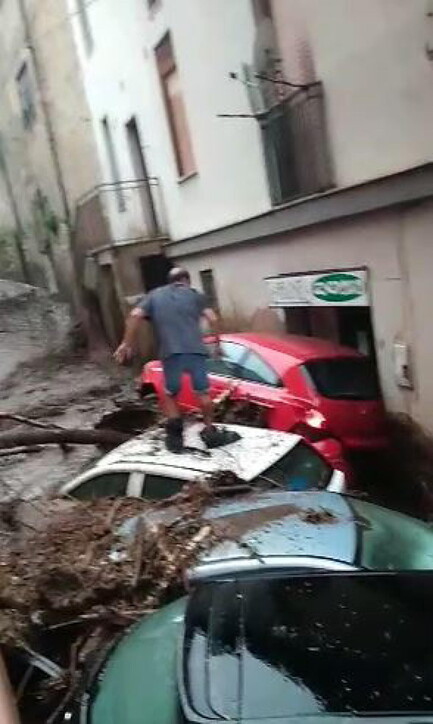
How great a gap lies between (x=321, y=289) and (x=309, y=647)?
7675 millimetres

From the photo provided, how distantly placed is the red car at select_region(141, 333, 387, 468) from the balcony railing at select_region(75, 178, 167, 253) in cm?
888

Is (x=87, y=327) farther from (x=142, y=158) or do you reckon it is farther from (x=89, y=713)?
(x=89, y=713)

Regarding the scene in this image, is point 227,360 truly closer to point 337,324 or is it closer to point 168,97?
point 337,324

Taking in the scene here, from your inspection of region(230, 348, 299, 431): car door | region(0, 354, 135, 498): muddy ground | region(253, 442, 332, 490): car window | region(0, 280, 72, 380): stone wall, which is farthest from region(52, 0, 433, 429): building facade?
region(0, 280, 72, 380): stone wall

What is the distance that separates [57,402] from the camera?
15.5 m

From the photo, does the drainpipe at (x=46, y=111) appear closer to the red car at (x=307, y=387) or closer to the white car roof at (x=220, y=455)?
the red car at (x=307, y=387)

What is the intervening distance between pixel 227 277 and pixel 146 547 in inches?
365

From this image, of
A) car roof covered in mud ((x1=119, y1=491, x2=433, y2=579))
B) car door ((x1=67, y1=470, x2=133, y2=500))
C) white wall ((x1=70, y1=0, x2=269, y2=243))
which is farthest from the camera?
white wall ((x1=70, y1=0, x2=269, y2=243))

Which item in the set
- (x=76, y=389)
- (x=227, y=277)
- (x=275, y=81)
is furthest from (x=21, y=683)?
(x=76, y=389)

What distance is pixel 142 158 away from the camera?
741 inches

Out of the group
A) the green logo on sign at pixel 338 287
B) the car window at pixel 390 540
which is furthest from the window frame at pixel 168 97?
the car window at pixel 390 540

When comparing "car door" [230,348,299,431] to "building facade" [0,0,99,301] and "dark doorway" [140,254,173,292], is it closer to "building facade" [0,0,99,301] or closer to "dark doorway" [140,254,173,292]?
"dark doorway" [140,254,173,292]

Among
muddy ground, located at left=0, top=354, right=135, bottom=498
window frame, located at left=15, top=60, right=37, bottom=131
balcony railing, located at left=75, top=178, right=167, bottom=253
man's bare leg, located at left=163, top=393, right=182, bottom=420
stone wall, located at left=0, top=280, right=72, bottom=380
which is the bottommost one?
muddy ground, located at left=0, top=354, right=135, bottom=498

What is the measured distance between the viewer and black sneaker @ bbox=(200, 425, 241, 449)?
6746mm
